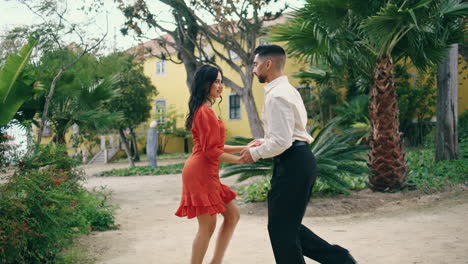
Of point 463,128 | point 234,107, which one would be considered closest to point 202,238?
point 463,128

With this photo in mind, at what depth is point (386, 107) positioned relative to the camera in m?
8.63

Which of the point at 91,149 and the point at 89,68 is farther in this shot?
the point at 91,149

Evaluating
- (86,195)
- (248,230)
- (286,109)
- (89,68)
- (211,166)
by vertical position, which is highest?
(89,68)

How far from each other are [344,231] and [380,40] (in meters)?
3.75

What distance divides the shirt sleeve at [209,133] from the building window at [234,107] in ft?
81.1

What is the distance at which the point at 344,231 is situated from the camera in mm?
6227

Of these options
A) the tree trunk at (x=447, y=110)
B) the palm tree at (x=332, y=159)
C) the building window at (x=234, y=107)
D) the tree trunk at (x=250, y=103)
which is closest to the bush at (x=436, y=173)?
the tree trunk at (x=447, y=110)

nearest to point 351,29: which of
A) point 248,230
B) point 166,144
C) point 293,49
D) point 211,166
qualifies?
point 293,49

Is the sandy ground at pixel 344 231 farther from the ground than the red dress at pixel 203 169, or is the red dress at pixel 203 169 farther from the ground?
the red dress at pixel 203 169

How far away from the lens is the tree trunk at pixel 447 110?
1170 centimetres

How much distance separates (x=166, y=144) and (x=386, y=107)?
22.8m

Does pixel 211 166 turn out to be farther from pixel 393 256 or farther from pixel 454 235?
pixel 454 235

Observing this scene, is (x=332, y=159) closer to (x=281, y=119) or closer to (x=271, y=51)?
(x=271, y=51)

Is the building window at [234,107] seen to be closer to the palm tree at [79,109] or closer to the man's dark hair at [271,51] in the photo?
the palm tree at [79,109]
